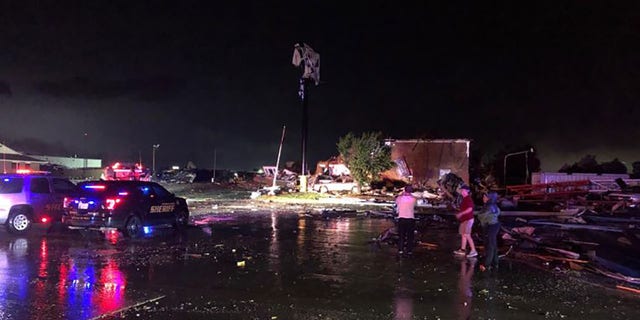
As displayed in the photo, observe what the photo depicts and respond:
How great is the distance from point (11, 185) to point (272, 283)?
1097cm

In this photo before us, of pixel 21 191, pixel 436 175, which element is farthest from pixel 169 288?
pixel 436 175

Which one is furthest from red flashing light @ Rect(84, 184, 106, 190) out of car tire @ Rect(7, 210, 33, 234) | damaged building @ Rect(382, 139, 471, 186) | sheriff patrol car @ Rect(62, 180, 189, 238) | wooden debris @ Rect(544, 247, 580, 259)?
damaged building @ Rect(382, 139, 471, 186)

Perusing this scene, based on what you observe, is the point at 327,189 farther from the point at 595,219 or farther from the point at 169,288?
the point at 169,288

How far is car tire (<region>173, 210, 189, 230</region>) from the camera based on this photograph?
17047 millimetres

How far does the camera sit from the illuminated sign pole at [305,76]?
40.6 m

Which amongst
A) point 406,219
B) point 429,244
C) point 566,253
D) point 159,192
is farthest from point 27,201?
point 566,253

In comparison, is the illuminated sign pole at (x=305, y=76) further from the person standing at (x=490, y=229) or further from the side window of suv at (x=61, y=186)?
the person standing at (x=490, y=229)

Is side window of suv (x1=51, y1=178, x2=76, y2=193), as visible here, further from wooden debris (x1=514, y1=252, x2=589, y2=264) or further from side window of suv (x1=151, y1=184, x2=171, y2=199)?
wooden debris (x1=514, y1=252, x2=589, y2=264)

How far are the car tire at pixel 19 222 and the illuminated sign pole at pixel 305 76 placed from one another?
24880 millimetres

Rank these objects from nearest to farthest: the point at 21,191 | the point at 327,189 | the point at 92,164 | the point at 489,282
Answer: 1. the point at 489,282
2. the point at 21,191
3. the point at 327,189
4. the point at 92,164

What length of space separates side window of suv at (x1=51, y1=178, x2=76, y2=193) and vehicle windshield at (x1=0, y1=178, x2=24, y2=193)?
992mm

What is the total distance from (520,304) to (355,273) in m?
3.20

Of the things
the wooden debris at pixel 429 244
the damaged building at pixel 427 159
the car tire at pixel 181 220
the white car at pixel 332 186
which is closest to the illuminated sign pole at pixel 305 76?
the white car at pixel 332 186

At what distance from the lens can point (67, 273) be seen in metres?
9.73
